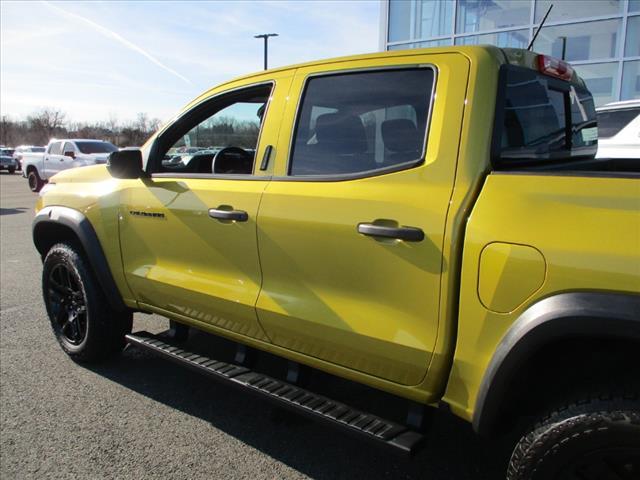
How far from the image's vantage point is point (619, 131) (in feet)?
19.4

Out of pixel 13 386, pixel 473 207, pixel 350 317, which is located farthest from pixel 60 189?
pixel 473 207

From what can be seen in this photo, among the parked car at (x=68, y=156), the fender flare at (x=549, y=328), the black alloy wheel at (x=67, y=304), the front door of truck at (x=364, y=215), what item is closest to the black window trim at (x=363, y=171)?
the front door of truck at (x=364, y=215)

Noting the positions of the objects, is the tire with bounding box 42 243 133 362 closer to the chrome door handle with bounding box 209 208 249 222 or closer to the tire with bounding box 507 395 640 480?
the chrome door handle with bounding box 209 208 249 222

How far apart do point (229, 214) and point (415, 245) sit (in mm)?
1057

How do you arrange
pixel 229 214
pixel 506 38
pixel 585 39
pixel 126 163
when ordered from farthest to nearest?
pixel 506 38 < pixel 585 39 < pixel 126 163 < pixel 229 214

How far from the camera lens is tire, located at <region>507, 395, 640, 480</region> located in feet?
5.35

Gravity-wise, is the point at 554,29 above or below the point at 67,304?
above

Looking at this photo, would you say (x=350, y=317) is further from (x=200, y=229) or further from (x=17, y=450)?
(x=17, y=450)

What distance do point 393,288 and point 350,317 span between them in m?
0.26

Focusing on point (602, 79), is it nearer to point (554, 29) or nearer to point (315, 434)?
point (554, 29)

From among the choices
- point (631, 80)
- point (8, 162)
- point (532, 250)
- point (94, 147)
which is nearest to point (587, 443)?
point (532, 250)

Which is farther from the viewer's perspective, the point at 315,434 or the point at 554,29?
the point at 554,29

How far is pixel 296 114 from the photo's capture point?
8.65 feet

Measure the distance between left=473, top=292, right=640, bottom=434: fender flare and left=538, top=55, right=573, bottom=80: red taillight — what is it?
121 cm
